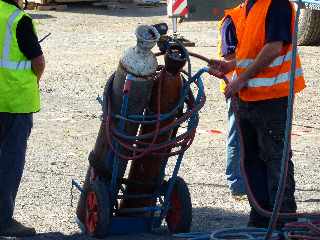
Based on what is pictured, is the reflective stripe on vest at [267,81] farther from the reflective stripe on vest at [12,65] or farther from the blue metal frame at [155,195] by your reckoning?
the reflective stripe on vest at [12,65]

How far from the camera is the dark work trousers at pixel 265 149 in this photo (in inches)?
223

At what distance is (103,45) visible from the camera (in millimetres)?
16312

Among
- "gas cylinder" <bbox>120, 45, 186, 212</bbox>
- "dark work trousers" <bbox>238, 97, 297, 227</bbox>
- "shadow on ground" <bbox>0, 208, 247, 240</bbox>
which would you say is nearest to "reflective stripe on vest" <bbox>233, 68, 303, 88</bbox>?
"dark work trousers" <bbox>238, 97, 297, 227</bbox>

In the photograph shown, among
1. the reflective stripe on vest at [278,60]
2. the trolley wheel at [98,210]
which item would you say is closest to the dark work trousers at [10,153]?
the trolley wheel at [98,210]

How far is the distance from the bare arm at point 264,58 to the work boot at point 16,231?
177 cm

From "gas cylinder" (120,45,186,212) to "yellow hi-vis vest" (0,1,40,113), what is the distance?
2.65ft

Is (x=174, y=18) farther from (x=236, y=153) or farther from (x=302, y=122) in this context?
(x=236, y=153)

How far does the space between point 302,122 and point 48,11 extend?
12.9 m

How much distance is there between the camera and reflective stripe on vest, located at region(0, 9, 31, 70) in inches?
234

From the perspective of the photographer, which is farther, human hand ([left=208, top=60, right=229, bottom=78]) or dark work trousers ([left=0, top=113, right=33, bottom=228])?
dark work trousers ([left=0, top=113, right=33, bottom=228])

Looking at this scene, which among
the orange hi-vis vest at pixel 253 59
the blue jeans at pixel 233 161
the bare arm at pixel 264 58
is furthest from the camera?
the blue jeans at pixel 233 161

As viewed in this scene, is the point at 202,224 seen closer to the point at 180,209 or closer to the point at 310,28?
the point at 180,209

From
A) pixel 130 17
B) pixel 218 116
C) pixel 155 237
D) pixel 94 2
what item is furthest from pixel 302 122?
pixel 94 2

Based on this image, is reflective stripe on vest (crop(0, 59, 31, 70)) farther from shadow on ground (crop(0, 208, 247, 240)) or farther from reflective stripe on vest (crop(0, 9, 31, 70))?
shadow on ground (crop(0, 208, 247, 240))
